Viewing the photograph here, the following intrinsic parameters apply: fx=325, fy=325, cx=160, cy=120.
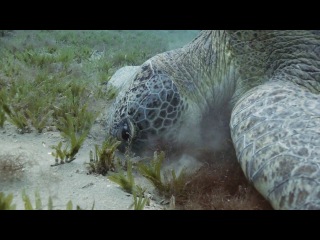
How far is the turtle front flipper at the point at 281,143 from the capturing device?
1886 mm

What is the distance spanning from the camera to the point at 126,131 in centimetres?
318

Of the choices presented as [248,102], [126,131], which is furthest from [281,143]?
[126,131]

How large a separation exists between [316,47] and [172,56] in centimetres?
154

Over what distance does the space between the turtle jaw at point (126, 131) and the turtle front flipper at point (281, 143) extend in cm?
100

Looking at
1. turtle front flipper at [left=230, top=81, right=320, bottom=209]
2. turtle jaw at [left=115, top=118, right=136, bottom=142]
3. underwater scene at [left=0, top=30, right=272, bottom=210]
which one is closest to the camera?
turtle front flipper at [left=230, top=81, right=320, bottom=209]

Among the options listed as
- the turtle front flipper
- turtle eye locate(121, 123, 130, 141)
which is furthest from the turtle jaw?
the turtle front flipper

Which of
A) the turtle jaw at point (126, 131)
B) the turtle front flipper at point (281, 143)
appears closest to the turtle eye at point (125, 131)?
the turtle jaw at point (126, 131)

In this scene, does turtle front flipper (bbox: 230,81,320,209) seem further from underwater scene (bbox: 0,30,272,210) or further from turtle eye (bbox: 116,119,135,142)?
turtle eye (bbox: 116,119,135,142)

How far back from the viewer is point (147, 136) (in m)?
3.18

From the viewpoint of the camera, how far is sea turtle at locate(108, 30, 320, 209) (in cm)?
203

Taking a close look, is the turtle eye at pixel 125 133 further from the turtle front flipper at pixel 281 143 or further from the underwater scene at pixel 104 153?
the turtle front flipper at pixel 281 143

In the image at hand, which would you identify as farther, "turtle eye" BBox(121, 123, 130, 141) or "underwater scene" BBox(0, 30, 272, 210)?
"turtle eye" BBox(121, 123, 130, 141)

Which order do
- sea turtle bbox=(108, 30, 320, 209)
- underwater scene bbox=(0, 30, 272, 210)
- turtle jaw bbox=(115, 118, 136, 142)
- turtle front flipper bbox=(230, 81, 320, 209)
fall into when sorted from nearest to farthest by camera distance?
turtle front flipper bbox=(230, 81, 320, 209), sea turtle bbox=(108, 30, 320, 209), underwater scene bbox=(0, 30, 272, 210), turtle jaw bbox=(115, 118, 136, 142)
